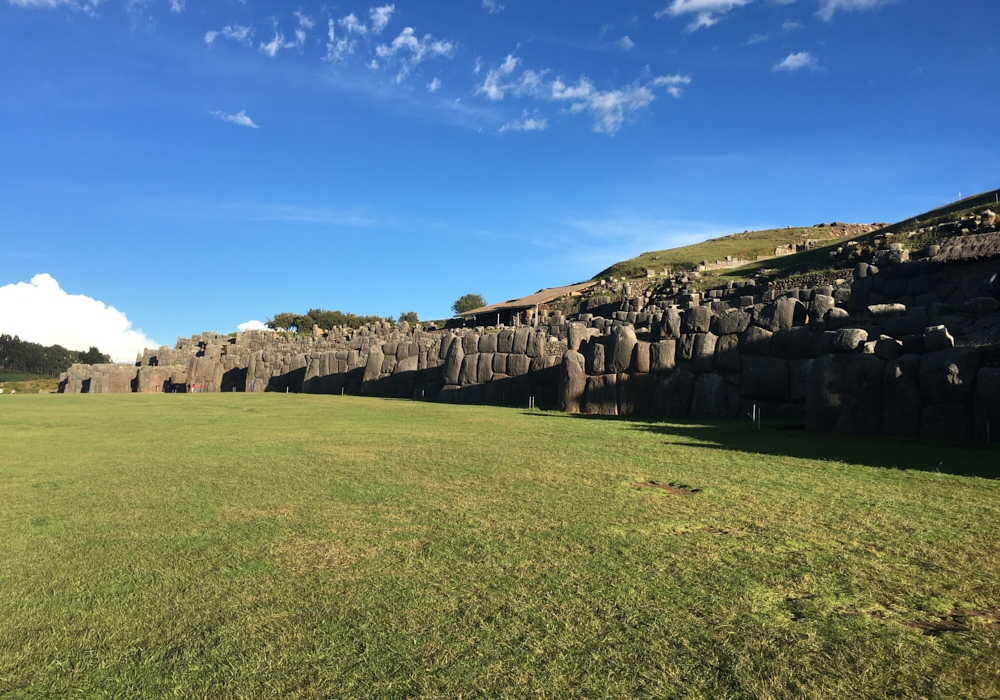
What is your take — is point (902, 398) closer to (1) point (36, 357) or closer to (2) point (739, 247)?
(2) point (739, 247)

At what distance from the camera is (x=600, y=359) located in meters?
18.9

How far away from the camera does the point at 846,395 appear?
12.1 metres

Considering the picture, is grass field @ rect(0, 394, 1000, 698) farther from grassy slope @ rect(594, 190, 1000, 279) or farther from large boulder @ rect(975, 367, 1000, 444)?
grassy slope @ rect(594, 190, 1000, 279)

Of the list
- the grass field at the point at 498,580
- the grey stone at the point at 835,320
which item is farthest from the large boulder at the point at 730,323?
the grass field at the point at 498,580

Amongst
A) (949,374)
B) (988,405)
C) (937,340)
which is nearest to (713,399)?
(937,340)

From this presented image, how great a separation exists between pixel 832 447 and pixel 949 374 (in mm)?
2438

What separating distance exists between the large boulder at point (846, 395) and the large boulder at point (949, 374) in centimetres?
79

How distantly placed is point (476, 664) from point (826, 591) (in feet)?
7.67

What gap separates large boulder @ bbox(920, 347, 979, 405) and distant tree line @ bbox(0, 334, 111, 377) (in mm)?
92564

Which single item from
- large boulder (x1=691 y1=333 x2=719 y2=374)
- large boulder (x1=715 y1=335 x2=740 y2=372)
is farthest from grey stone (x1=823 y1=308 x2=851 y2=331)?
large boulder (x1=691 y1=333 x2=719 y2=374)

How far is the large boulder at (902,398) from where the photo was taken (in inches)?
442

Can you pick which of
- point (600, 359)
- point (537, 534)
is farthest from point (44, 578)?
point (600, 359)

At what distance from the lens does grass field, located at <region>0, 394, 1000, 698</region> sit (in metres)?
2.99

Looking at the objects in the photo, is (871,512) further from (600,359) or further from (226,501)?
(600,359)
